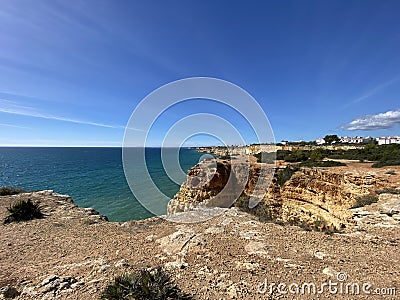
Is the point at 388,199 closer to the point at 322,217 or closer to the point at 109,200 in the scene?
the point at 322,217

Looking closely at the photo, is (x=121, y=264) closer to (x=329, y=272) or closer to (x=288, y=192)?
(x=329, y=272)

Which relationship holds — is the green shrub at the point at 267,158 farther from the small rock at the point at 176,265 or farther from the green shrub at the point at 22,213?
the green shrub at the point at 22,213

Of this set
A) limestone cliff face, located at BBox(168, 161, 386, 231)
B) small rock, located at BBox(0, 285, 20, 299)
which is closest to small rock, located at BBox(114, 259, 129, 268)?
small rock, located at BBox(0, 285, 20, 299)

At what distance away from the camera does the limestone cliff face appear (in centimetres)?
1152

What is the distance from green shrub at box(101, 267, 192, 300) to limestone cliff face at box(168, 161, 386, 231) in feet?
16.8

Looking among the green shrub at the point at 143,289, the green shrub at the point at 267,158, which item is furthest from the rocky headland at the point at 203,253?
the green shrub at the point at 267,158

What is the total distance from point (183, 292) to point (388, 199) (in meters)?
9.68

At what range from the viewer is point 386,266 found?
394cm

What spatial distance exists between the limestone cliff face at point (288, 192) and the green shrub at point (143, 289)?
5129 mm

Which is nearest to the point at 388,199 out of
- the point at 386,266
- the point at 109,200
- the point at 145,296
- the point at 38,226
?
the point at 386,266

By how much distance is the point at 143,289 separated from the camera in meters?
2.95

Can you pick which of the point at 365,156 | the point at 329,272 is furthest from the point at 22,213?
the point at 365,156

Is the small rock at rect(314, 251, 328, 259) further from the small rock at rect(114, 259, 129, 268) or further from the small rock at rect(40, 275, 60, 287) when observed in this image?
the small rock at rect(40, 275, 60, 287)

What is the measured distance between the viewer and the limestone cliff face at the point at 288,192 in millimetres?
11523
